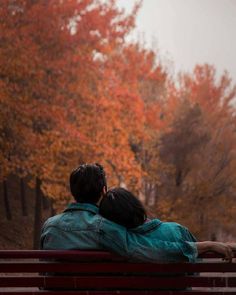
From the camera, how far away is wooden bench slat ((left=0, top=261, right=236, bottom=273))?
2467mm

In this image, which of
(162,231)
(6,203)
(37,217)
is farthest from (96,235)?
(6,203)

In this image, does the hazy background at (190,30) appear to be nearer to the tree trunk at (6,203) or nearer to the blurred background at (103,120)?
the blurred background at (103,120)

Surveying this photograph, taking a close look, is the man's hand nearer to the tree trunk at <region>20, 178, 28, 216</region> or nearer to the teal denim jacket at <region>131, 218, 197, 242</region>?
the teal denim jacket at <region>131, 218, 197, 242</region>

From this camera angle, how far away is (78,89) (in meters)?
14.0

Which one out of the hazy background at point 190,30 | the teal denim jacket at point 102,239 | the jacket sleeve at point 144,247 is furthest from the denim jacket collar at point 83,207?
the hazy background at point 190,30

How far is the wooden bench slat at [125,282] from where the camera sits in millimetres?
2496

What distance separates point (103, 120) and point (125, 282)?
11.8 meters

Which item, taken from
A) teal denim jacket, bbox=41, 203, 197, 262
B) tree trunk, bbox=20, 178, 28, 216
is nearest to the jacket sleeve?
teal denim jacket, bbox=41, 203, 197, 262

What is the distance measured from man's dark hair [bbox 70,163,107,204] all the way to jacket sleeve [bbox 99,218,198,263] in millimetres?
184

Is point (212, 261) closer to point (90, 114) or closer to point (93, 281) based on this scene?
point (93, 281)

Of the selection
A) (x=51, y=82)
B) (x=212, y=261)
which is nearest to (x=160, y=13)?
(x=51, y=82)

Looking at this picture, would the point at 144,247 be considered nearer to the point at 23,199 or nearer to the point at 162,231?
the point at 162,231

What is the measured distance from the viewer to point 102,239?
249cm

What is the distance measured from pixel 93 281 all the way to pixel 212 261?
1.65 ft
